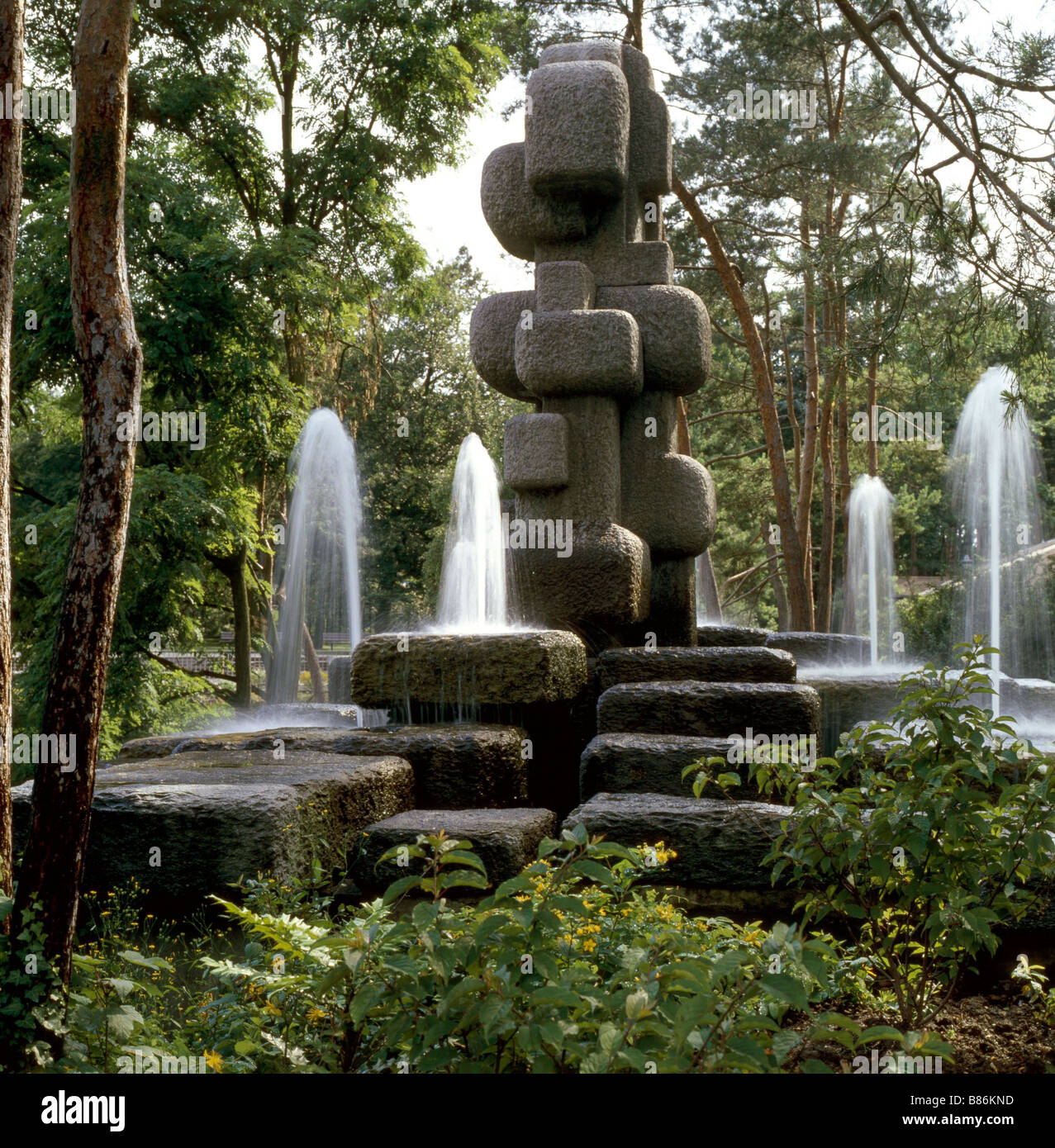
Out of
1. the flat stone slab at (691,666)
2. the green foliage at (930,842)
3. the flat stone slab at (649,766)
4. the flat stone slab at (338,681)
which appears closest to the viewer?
the green foliage at (930,842)

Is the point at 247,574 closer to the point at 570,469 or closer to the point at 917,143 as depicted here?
the point at 570,469

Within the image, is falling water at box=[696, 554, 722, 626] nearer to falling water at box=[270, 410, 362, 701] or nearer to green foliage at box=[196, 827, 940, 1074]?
falling water at box=[270, 410, 362, 701]

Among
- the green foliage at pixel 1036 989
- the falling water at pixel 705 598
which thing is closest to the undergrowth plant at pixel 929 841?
the green foliage at pixel 1036 989

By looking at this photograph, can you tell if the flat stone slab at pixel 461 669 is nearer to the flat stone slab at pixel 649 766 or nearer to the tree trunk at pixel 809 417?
the flat stone slab at pixel 649 766

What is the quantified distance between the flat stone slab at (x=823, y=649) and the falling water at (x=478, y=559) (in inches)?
99.8

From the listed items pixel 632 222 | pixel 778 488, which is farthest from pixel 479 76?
pixel 632 222

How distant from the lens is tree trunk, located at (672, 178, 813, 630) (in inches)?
541

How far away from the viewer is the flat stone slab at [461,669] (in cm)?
442

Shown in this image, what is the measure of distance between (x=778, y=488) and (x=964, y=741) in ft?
40.4

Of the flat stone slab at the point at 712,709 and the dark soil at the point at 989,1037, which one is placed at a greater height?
the flat stone slab at the point at 712,709

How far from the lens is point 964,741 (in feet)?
8.44

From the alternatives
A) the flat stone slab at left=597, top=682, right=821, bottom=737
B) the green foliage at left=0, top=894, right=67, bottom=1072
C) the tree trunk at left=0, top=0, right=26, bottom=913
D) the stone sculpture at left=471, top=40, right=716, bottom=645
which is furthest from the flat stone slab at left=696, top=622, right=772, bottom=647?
the green foliage at left=0, top=894, right=67, bottom=1072

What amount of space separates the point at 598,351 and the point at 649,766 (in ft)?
8.48

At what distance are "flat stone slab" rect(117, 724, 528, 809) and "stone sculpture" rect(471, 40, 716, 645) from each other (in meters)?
1.29
